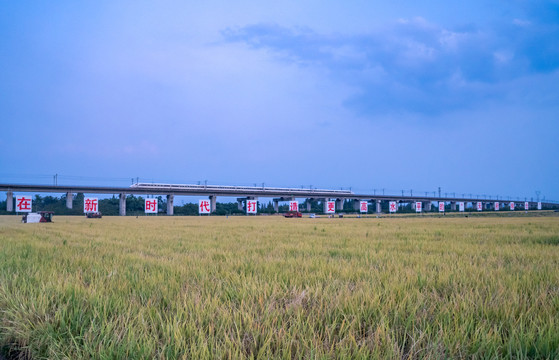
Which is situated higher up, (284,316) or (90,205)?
(284,316)

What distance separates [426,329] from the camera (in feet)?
7.30

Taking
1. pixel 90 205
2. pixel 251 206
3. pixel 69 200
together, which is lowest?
pixel 251 206

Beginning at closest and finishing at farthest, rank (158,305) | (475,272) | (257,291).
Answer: (158,305) < (257,291) < (475,272)

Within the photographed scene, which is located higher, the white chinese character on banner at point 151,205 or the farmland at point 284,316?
the farmland at point 284,316

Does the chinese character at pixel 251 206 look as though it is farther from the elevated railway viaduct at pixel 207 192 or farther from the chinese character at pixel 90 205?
the chinese character at pixel 90 205

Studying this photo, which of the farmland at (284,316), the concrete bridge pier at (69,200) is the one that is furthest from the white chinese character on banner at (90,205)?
the farmland at (284,316)

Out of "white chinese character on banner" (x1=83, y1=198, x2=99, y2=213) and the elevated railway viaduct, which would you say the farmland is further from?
the elevated railway viaduct

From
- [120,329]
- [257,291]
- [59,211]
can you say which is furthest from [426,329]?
[59,211]

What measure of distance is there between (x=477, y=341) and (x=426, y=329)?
29 centimetres

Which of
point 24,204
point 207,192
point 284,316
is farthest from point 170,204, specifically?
point 284,316

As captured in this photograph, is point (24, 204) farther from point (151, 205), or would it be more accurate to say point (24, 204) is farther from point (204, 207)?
point (204, 207)

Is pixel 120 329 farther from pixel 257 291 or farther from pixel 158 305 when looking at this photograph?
pixel 257 291

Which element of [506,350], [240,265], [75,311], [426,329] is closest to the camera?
[506,350]

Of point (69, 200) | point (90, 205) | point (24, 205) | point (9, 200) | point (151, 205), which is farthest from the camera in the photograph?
point (69, 200)
